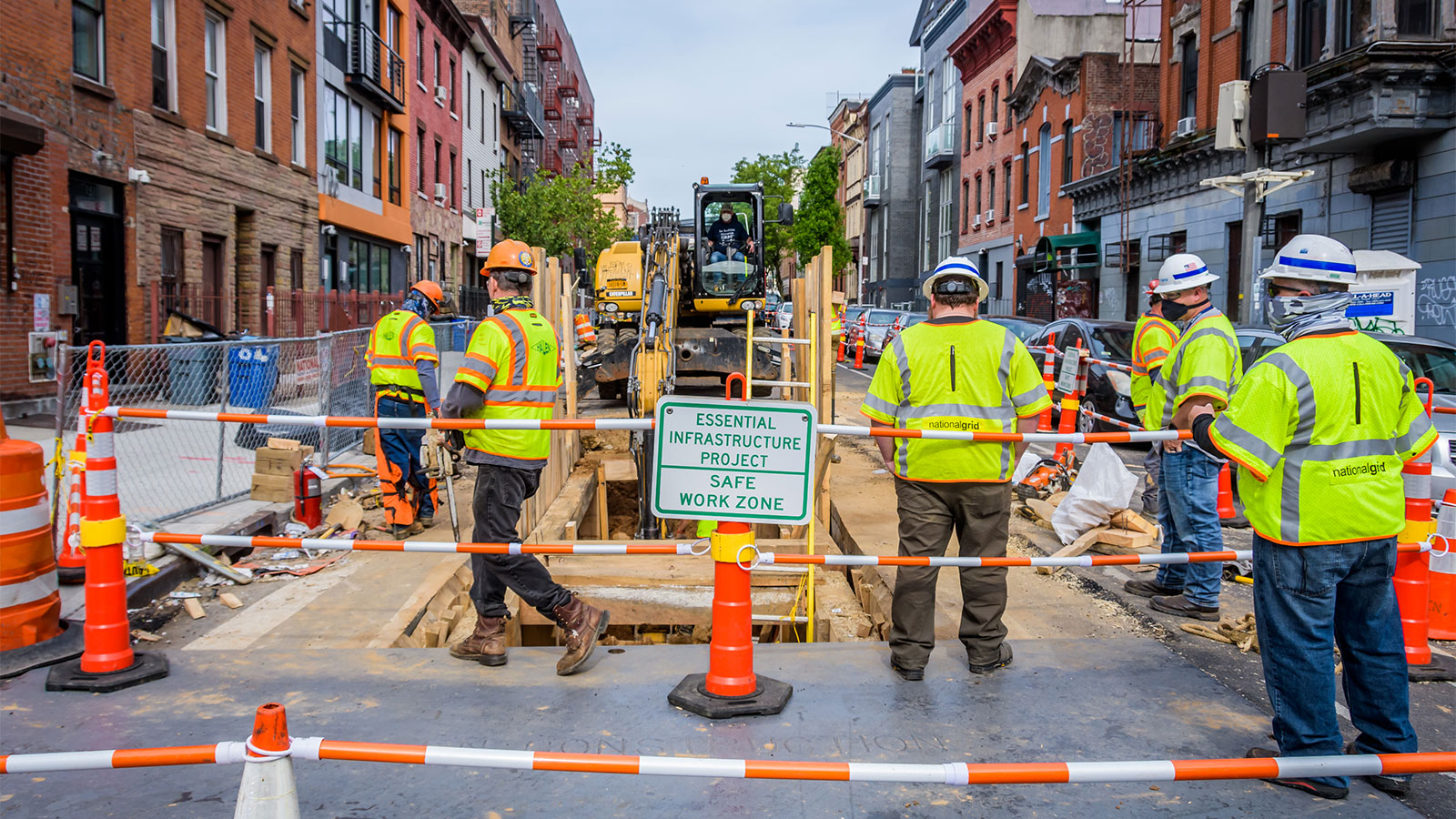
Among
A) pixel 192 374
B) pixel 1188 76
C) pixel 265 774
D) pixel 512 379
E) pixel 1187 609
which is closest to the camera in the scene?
pixel 265 774

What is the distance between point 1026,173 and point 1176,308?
30.4 meters

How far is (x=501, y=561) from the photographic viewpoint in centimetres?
491

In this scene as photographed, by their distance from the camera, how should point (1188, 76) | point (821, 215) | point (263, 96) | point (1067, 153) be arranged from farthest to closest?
point (821, 215) → point (1067, 153) → point (1188, 76) → point (263, 96)

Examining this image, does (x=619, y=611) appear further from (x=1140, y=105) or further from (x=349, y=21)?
(x=1140, y=105)

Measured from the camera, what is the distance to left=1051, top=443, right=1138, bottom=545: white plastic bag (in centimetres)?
773

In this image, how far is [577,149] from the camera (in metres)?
64.7

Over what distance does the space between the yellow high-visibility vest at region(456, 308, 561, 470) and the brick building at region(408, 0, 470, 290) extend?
26.4 metres

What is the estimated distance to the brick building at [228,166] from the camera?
51.4 ft

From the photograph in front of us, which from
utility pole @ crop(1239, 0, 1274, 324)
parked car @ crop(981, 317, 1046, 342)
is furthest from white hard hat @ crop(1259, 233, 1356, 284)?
parked car @ crop(981, 317, 1046, 342)

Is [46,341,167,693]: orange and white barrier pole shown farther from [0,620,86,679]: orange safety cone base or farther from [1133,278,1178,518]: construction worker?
[1133,278,1178,518]: construction worker

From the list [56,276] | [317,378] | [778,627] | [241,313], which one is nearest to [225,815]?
[778,627]

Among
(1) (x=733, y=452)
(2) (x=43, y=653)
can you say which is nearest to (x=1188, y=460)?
(1) (x=733, y=452)

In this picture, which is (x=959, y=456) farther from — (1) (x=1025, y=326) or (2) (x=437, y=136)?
(2) (x=437, y=136)

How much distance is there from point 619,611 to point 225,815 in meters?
3.34
